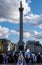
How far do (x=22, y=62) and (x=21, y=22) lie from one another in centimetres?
5635

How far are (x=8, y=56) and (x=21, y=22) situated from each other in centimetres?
4773

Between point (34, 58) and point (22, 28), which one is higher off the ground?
point (22, 28)

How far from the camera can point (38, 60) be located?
94.9 ft

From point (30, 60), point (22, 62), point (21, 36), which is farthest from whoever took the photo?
point (21, 36)

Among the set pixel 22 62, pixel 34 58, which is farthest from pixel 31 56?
pixel 22 62

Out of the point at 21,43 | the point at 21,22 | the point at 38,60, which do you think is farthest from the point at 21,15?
the point at 38,60

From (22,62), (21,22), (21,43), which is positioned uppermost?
(21,22)

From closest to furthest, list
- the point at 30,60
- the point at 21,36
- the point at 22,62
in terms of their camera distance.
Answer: the point at 22,62, the point at 30,60, the point at 21,36

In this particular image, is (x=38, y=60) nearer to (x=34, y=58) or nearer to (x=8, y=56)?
(x=34, y=58)

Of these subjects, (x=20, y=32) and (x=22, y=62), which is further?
(x=20, y=32)

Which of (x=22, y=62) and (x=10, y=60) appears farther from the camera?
(x=10, y=60)

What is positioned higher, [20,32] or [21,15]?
[21,15]

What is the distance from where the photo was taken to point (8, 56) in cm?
2845

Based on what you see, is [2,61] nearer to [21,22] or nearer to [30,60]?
[30,60]
